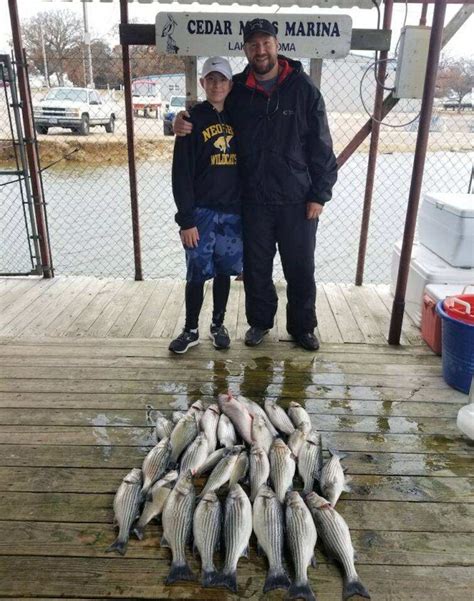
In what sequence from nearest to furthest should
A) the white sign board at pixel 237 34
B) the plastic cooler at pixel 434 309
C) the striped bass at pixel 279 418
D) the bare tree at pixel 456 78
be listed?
the striped bass at pixel 279 418 → the plastic cooler at pixel 434 309 → the white sign board at pixel 237 34 → the bare tree at pixel 456 78

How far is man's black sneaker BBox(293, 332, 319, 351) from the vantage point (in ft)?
10.6

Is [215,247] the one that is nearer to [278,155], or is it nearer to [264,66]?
[278,155]

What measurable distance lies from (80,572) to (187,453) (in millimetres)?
619

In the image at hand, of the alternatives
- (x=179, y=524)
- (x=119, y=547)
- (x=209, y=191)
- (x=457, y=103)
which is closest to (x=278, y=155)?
(x=209, y=191)

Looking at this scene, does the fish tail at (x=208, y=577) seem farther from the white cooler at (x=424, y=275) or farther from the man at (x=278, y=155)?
the white cooler at (x=424, y=275)

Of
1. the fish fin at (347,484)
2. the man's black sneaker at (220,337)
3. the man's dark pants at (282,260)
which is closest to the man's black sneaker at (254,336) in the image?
the man's dark pants at (282,260)

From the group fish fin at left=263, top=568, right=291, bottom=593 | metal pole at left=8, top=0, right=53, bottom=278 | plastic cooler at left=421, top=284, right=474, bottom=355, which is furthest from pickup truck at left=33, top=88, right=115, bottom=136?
fish fin at left=263, top=568, right=291, bottom=593

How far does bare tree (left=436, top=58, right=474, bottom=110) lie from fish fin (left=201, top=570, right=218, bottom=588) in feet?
13.2

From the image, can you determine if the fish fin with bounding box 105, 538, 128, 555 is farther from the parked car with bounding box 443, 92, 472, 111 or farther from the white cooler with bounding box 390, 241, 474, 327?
the parked car with bounding box 443, 92, 472, 111

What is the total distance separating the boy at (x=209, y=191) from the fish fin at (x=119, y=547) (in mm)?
1510

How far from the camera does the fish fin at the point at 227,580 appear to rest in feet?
5.18

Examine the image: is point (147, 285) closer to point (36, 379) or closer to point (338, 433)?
point (36, 379)

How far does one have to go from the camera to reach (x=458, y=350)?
2.67 meters

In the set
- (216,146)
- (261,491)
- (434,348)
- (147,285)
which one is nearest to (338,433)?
(261,491)
